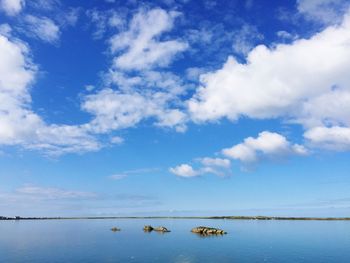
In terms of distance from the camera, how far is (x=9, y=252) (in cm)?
9688

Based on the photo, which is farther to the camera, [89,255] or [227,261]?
[89,255]

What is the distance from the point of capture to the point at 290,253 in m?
94.7

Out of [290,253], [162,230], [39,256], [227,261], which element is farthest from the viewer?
[162,230]

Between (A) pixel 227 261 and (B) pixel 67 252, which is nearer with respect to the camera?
(A) pixel 227 261

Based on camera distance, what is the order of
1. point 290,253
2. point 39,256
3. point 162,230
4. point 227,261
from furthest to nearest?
point 162,230, point 290,253, point 39,256, point 227,261

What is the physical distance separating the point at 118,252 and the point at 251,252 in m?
37.9

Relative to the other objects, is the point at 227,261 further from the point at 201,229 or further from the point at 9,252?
the point at 201,229

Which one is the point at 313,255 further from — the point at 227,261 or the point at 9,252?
the point at 9,252

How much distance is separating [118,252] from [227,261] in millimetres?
33240

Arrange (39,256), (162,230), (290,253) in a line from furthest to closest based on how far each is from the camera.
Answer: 1. (162,230)
2. (290,253)
3. (39,256)

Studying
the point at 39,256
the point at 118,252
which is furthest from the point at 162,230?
the point at 39,256

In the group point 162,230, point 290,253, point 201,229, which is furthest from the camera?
point 162,230

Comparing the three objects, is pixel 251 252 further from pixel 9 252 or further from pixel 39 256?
pixel 9 252

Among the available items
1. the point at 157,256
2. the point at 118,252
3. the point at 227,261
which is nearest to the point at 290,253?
the point at 227,261
